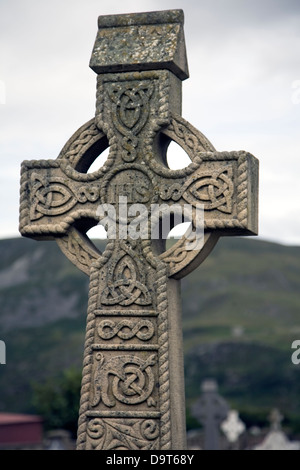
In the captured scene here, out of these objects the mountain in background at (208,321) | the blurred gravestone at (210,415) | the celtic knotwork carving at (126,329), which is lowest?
the celtic knotwork carving at (126,329)

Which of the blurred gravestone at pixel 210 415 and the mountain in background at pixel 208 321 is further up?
the mountain in background at pixel 208 321

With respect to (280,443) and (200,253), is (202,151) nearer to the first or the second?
(200,253)

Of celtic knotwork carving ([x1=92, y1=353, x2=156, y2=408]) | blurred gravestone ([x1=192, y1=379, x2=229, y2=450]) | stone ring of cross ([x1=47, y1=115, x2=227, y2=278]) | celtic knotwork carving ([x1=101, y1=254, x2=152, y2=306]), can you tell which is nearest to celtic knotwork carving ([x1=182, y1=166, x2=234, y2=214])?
stone ring of cross ([x1=47, y1=115, x2=227, y2=278])

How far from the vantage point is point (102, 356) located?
748cm

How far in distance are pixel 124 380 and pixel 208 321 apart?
344ft

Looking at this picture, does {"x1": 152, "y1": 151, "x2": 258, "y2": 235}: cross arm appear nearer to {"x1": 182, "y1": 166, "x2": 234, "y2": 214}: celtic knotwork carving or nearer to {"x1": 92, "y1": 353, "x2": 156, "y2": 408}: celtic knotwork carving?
{"x1": 182, "y1": 166, "x2": 234, "y2": 214}: celtic knotwork carving

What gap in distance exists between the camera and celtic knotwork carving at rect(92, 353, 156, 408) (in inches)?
289

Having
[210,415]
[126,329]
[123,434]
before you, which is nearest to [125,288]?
[126,329]

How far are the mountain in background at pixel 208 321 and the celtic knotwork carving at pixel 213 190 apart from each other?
223 feet

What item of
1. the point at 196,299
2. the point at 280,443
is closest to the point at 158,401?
the point at 280,443

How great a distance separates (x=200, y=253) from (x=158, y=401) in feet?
3.71

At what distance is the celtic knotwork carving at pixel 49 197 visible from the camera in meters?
7.92

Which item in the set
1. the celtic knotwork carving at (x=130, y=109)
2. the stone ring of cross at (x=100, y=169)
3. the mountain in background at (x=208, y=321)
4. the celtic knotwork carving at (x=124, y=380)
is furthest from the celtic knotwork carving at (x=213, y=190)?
the mountain in background at (x=208, y=321)

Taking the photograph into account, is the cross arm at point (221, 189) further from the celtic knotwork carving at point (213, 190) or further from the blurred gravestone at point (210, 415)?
the blurred gravestone at point (210, 415)
